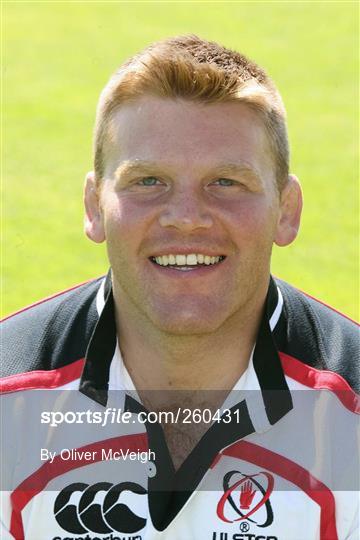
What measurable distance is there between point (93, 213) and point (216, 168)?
51 cm

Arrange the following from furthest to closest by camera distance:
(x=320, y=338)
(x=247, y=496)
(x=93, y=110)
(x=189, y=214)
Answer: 1. (x=93, y=110)
2. (x=320, y=338)
3. (x=247, y=496)
4. (x=189, y=214)

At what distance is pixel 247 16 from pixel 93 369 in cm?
997

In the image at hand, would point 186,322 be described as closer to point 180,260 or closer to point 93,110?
point 180,260

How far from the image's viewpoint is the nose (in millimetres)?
3139

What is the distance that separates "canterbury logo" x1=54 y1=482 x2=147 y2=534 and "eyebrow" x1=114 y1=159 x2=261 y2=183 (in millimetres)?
920

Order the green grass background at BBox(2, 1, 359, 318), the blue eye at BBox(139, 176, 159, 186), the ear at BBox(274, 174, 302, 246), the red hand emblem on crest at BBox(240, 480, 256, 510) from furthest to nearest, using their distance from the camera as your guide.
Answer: the green grass background at BBox(2, 1, 359, 318) < the ear at BBox(274, 174, 302, 246) < the red hand emblem on crest at BBox(240, 480, 256, 510) < the blue eye at BBox(139, 176, 159, 186)

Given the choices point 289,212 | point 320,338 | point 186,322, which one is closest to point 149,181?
point 186,322

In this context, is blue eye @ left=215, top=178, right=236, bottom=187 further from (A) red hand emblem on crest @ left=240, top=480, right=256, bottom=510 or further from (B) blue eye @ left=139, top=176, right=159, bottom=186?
(A) red hand emblem on crest @ left=240, top=480, right=256, bottom=510

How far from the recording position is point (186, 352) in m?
3.43

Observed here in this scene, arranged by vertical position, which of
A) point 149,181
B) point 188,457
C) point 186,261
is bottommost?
point 188,457

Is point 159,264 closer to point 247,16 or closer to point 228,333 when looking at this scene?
point 228,333

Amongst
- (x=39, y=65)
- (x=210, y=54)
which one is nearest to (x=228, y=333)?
(x=210, y=54)

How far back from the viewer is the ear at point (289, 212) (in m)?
3.49

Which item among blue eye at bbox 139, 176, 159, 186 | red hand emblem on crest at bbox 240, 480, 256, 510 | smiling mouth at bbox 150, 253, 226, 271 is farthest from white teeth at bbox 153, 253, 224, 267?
red hand emblem on crest at bbox 240, 480, 256, 510
